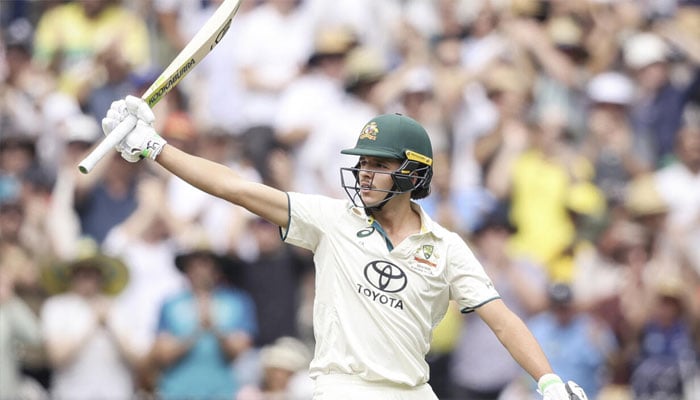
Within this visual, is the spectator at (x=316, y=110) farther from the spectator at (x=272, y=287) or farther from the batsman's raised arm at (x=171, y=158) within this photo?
the batsman's raised arm at (x=171, y=158)

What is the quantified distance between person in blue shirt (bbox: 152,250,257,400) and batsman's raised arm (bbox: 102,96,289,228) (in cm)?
470

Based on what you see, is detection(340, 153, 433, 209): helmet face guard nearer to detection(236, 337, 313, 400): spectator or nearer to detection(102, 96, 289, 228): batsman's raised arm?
detection(102, 96, 289, 228): batsman's raised arm

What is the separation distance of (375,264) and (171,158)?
1.22 meters

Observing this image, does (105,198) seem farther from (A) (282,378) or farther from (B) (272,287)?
(A) (282,378)

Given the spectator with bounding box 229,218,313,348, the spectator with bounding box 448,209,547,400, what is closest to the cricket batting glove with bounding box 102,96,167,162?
the spectator with bounding box 229,218,313,348

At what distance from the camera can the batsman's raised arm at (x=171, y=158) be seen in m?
7.75

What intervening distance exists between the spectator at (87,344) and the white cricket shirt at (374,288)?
4.72 metres

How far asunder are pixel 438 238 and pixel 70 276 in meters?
5.36

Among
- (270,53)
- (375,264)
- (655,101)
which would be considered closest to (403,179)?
(375,264)

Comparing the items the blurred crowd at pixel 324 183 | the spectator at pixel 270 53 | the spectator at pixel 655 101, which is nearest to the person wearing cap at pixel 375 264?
the blurred crowd at pixel 324 183

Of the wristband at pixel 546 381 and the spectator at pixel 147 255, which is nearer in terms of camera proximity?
the wristband at pixel 546 381

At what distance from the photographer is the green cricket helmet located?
807 centimetres

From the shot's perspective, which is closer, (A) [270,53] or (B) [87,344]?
(B) [87,344]

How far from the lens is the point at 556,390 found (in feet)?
25.6
